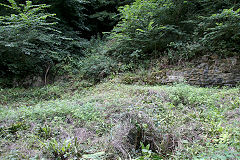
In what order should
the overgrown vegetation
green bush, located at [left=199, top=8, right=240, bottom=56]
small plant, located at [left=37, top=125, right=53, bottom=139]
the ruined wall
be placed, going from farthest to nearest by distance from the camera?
the ruined wall
green bush, located at [left=199, top=8, right=240, bottom=56]
small plant, located at [left=37, top=125, right=53, bottom=139]
the overgrown vegetation

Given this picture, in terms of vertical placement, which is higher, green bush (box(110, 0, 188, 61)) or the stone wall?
green bush (box(110, 0, 188, 61))

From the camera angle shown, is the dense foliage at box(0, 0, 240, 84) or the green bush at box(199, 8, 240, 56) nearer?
the green bush at box(199, 8, 240, 56)

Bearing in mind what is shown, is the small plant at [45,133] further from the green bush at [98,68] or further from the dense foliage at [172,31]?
the dense foliage at [172,31]

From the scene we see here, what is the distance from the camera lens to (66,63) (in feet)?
29.2

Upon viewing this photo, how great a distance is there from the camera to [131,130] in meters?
2.47

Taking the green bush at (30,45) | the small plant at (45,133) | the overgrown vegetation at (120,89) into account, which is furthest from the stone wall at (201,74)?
the small plant at (45,133)

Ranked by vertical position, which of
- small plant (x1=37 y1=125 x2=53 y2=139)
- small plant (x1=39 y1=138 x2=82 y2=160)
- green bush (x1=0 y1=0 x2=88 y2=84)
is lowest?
small plant (x1=37 y1=125 x2=53 y2=139)

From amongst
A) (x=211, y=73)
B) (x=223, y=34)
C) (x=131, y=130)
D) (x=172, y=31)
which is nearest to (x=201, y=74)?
(x=211, y=73)

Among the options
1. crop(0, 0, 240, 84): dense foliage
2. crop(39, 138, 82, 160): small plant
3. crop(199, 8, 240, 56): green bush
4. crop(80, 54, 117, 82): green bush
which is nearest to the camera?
crop(39, 138, 82, 160): small plant

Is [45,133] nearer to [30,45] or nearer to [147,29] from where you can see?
[30,45]

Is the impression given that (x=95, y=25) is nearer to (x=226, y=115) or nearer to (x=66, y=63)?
(x=66, y=63)

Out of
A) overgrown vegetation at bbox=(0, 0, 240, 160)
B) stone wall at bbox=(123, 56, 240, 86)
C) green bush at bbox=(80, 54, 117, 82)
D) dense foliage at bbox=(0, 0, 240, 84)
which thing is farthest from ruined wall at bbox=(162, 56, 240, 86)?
green bush at bbox=(80, 54, 117, 82)

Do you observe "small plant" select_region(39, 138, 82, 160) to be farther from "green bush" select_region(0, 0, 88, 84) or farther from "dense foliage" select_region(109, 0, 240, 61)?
"dense foliage" select_region(109, 0, 240, 61)

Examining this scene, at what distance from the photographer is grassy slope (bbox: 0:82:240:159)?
84.7 inches
